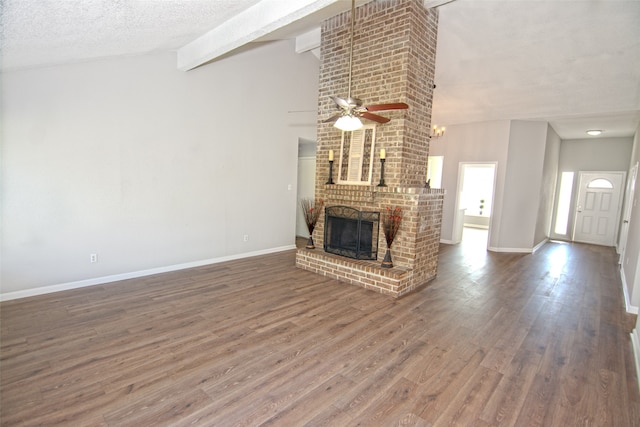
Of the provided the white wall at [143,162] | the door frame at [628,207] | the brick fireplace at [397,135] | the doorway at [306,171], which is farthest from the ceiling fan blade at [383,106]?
the door frame at [628,207]

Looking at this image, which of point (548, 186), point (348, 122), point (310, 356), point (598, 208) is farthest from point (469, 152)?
point (310, 356)

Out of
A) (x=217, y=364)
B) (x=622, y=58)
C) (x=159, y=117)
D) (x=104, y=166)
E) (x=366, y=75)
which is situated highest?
(x=622, y=58)

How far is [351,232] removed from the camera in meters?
4.69

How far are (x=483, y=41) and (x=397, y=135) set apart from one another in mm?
1920

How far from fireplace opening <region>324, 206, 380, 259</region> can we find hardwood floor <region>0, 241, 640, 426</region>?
0.61 metres

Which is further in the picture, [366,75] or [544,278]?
[544,278]

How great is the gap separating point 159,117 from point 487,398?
15.8ft

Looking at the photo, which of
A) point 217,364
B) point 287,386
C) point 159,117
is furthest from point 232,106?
point 287,386

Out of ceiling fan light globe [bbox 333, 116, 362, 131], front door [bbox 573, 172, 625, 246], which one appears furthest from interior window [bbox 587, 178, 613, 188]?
ceiling fan light globe [bbox 333, 116, 362, 131]

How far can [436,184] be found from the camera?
8883 mm

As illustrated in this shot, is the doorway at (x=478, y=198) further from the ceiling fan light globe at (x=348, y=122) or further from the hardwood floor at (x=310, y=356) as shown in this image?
the ceiling fan light globe at (x=348, y=122)

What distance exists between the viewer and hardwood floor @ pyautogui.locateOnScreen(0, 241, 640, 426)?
1953 mm

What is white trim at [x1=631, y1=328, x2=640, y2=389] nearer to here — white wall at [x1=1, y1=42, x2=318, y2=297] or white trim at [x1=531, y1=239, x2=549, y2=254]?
white trim at [x1=531, y1=239, x2=549, y2=254]

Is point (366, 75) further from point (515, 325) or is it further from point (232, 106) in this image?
point (515, 325)
